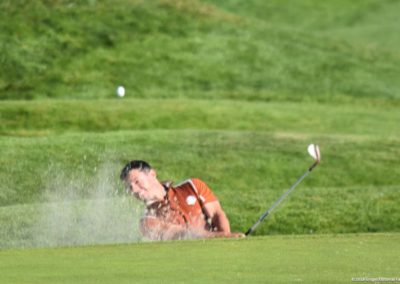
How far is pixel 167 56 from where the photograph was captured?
3522cm

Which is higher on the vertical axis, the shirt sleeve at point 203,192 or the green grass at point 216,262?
the shirt sleeve at point 203,192

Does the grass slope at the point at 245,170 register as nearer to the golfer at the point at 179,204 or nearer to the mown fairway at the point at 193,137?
the mown fairway at the point at 193,137

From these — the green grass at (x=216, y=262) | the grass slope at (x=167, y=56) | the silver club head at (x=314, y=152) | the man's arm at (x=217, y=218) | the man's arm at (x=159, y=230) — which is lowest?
the green grass at (x=216, y=262)

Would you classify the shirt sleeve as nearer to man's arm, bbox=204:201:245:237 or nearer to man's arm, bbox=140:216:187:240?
man's arm, bbox=204:201:245:237

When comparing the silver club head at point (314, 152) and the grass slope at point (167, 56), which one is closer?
the silver club head at point (314, 152)

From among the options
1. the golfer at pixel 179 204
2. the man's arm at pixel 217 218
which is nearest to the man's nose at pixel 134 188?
the golfer at pixel 179 204

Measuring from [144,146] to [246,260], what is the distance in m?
13.6

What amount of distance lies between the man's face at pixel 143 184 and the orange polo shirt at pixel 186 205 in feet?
0.34

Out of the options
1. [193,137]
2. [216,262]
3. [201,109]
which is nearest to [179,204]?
[216,262]

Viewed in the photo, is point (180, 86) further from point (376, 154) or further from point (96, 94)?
point (376, 154)

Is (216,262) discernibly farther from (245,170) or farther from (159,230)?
(245,170)

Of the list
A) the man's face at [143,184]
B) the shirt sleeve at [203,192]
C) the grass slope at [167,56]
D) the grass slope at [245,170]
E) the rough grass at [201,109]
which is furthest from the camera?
the grass slope at [167,56]

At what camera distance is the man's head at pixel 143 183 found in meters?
12.2

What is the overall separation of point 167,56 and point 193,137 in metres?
11.6
